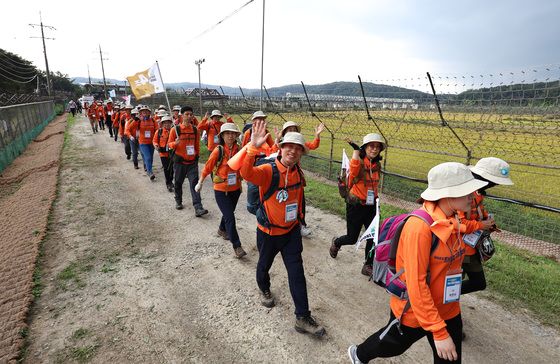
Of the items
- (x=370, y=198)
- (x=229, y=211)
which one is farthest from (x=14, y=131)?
(x=370, y=198)

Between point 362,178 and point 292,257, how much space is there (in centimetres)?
153

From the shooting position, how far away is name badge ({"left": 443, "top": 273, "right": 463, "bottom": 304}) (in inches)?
81.0

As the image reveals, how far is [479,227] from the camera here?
2789mm

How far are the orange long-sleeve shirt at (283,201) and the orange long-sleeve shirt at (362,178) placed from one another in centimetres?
111

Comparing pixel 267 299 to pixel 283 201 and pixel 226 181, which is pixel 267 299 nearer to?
pixel 283 201

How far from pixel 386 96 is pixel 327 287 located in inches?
199

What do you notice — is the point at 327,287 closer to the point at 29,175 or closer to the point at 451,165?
the point at 451,165

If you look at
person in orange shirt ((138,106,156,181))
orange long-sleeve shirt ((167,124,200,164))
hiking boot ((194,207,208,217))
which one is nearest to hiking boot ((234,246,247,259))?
hiking boot ((194,207,208,217))

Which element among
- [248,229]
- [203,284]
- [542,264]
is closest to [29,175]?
[248,229]

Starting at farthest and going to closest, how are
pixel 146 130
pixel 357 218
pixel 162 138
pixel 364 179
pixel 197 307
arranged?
pixel 146 130, pixel 162 138, pixel 357 218, pixel 364 179, pixel 197 307

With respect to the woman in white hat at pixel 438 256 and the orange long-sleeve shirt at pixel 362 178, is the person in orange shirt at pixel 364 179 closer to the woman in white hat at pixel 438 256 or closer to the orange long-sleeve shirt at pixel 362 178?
the orange long-sleeve shirt at pixel 362 178

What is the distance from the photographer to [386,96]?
7480mm

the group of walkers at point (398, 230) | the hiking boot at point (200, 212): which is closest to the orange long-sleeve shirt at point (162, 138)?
the hiking boot at point (200, 212)

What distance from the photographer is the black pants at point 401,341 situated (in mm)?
2182
